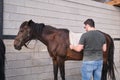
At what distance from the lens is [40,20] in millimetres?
7285

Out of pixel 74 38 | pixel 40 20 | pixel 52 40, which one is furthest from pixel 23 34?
pixel 40 20

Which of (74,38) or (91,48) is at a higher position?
(74,38)

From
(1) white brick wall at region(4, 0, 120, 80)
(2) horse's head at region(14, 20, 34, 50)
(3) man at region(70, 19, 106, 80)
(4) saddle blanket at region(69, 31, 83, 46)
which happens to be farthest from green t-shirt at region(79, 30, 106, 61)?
(1) white brick wall at region(4, 0, 120, 80)

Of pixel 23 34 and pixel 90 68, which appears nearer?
pixel 90 68

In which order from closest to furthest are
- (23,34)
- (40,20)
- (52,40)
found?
1. (23,34)
2. (52,40)
3. (40,20)

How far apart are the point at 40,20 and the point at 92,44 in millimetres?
2626

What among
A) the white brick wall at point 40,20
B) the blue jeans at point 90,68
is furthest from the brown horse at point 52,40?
the blue jeans at point 90,68

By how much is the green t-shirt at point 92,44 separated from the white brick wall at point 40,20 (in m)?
2.14

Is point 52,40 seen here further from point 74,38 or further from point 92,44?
point 92,44

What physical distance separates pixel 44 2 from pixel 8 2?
1322mm

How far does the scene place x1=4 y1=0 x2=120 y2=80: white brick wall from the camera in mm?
6453

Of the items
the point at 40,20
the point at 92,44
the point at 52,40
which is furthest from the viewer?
the point at 40,20

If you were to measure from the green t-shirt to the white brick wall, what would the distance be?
7.01ft

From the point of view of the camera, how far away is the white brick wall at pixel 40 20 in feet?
21.2
